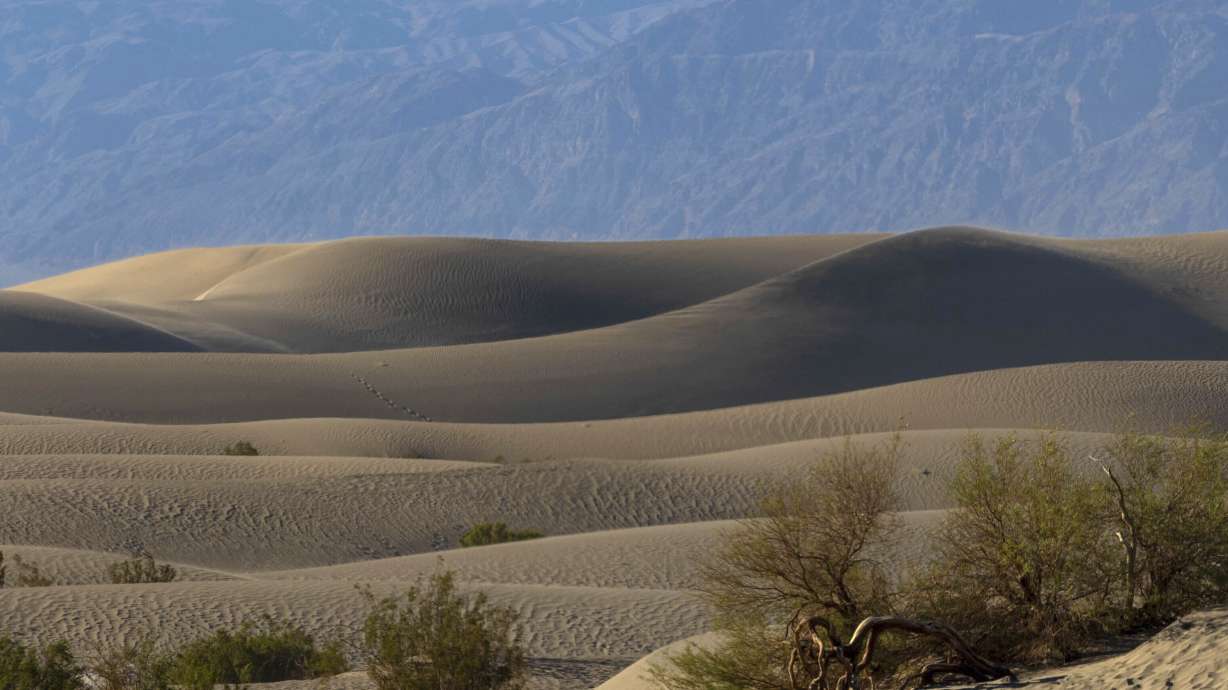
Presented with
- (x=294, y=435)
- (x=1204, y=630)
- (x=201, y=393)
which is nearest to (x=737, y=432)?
(x=294, y=435)

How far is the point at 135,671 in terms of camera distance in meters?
13.9

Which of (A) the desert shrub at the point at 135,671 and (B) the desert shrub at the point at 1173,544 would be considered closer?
(B) the desert shrub at the point at 1173,544

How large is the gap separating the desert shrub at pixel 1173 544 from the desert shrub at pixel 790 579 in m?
1.49

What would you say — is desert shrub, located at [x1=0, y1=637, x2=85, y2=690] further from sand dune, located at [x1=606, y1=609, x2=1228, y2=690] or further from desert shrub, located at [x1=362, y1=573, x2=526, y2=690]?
sand dune, located at [x1=606, y1=609, x2=1228, y2=690]

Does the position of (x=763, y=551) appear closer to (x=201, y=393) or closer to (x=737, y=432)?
(x=737, y=432)

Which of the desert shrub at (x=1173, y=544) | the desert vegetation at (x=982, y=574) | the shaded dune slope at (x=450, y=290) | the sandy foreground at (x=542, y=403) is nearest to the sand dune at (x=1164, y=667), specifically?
the sandy foreground at (x=542, y=403)

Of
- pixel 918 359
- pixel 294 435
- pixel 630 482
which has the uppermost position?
pixel 918 359

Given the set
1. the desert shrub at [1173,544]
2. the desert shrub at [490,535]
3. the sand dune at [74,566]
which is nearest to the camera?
the desert shrub at [1173,544]

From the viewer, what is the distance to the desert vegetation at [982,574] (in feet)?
34.3

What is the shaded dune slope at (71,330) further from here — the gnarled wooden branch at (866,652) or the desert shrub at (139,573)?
the gnarled wooden branch at (866,652)

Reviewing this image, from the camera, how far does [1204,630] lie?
9.44 m

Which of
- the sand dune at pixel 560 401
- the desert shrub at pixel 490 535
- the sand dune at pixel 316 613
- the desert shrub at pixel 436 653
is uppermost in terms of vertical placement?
the sand dune at pixel 560 401

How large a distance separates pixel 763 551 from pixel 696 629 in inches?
258

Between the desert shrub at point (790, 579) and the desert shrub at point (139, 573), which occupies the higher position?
the desert shrub at point (139, 573)
